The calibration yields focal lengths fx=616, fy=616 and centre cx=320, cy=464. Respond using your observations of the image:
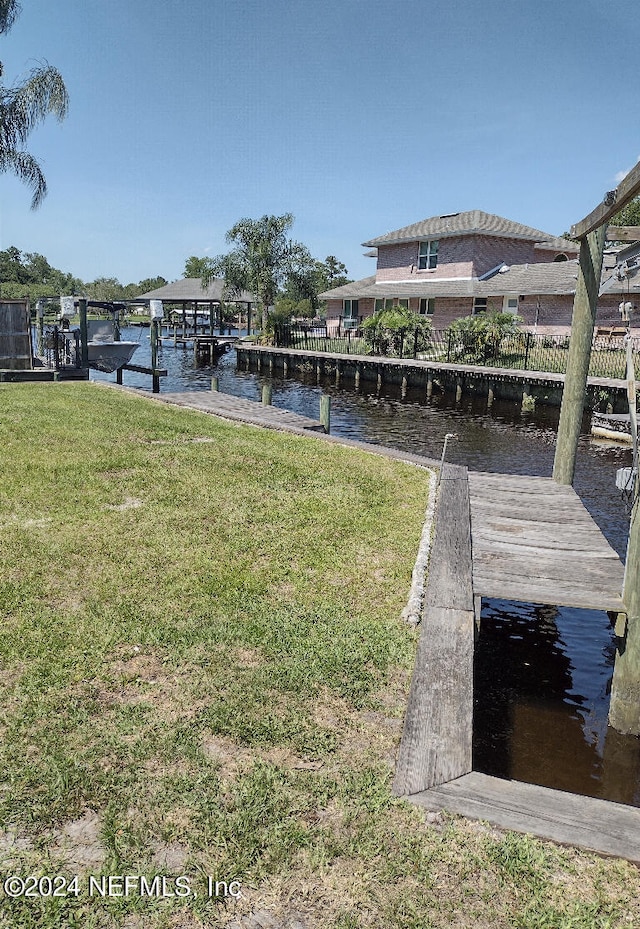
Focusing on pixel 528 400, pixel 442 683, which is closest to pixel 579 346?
pixel 442 683

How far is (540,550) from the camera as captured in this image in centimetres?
604

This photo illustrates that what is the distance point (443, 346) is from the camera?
1277 inches

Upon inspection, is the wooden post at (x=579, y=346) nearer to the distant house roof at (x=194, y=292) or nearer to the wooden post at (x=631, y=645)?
the wooden post at (x=631, y=645)

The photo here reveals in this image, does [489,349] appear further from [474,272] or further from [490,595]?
[490,595]

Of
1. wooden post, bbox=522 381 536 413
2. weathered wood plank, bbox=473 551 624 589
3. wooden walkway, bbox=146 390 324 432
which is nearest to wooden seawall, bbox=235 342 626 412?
wooden post, bbox=522 381 536 413

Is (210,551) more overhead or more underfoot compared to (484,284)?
more underfoot

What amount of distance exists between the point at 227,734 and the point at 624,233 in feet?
19.4

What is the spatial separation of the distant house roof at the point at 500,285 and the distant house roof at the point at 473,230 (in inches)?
76.8

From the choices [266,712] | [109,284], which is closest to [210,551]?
[266,712]

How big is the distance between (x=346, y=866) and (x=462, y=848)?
0.54m

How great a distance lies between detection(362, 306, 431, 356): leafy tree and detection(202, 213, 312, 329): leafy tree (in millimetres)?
24055

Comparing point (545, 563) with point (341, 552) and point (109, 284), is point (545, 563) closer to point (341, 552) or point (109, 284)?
point (341, 552)

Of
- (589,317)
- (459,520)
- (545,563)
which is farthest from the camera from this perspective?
(589,317)

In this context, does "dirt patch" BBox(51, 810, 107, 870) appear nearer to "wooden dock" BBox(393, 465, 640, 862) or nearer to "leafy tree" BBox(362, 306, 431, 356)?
"wooden dock" BBox(393, 465, 640, 862)
